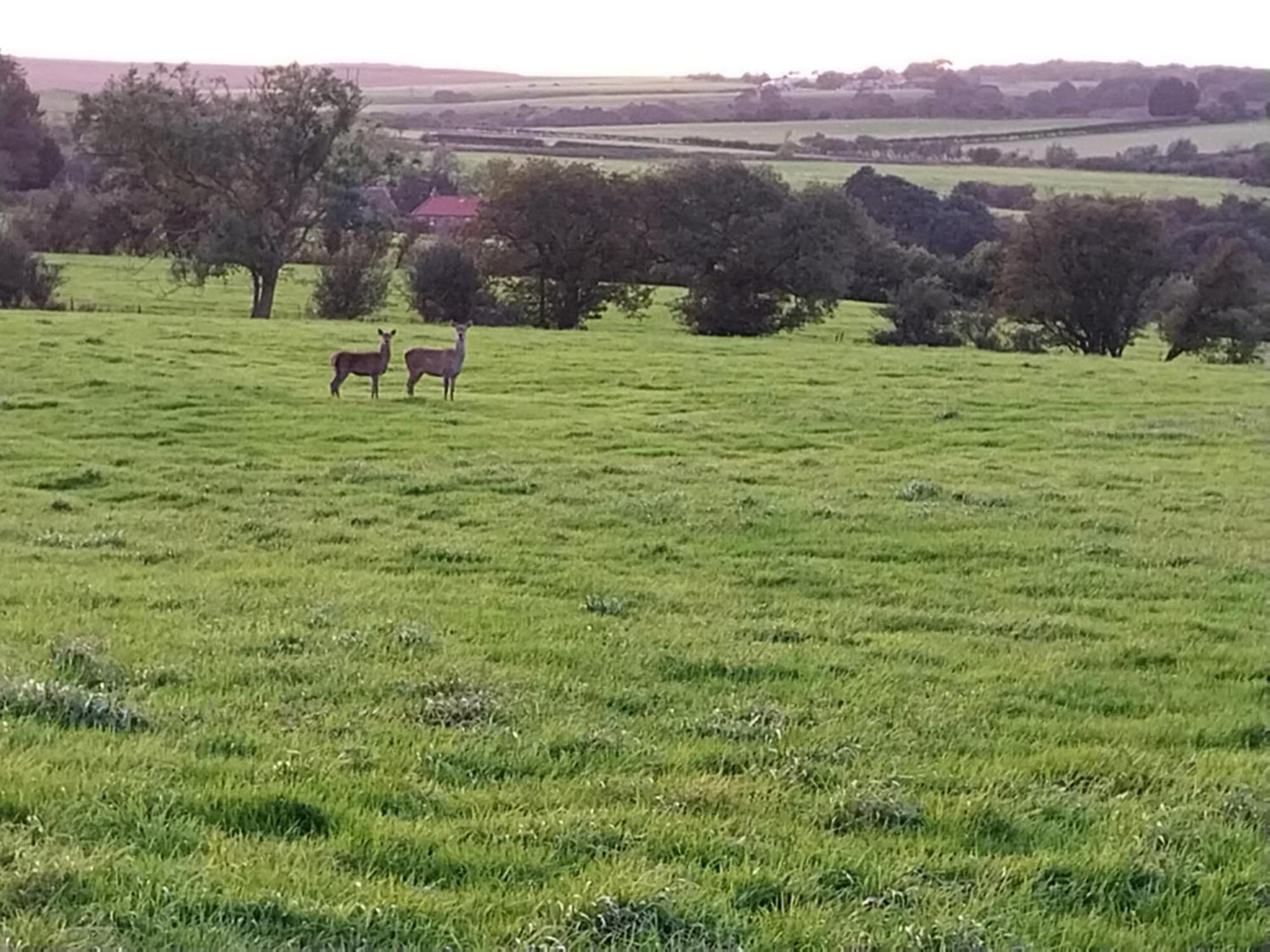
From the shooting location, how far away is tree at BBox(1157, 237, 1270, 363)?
149 ft

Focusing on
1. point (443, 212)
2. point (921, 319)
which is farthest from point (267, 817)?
point (443, 212)

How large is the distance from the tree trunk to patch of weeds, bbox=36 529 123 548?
3331cm

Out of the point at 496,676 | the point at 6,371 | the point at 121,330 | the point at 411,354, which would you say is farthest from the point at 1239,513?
the point at 121,330

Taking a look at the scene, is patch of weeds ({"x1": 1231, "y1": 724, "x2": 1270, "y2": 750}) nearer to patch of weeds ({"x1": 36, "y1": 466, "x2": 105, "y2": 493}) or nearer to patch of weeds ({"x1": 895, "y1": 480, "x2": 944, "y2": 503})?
patch of weeds ({"x1": 895, "y1": 480, "x2": 944, "y2": 503})

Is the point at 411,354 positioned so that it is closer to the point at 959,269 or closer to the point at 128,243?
the point at 128,243

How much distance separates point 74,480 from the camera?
16781 millimetres

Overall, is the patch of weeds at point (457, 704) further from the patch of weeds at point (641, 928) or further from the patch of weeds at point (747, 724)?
the patch of weeds at point (641, 928)

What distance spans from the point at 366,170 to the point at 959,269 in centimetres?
2579

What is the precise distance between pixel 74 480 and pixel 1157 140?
48063 mm

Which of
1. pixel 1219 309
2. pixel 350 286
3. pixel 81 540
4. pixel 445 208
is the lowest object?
pixel 81 540

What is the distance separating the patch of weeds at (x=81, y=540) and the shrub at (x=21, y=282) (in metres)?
33.8

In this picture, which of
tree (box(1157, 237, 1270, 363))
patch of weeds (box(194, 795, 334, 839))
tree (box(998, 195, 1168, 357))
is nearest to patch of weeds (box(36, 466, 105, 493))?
patch of weeds (box(194, 795, 334, 839))

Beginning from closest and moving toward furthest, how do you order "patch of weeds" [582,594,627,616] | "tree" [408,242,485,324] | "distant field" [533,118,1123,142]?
"patch of weeds" [582,594,627,616], "tree" [408,242,485,324], "distant field" [533,118,1123,142]

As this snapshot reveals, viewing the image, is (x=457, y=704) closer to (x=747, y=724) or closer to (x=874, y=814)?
(x=747, y=724)
